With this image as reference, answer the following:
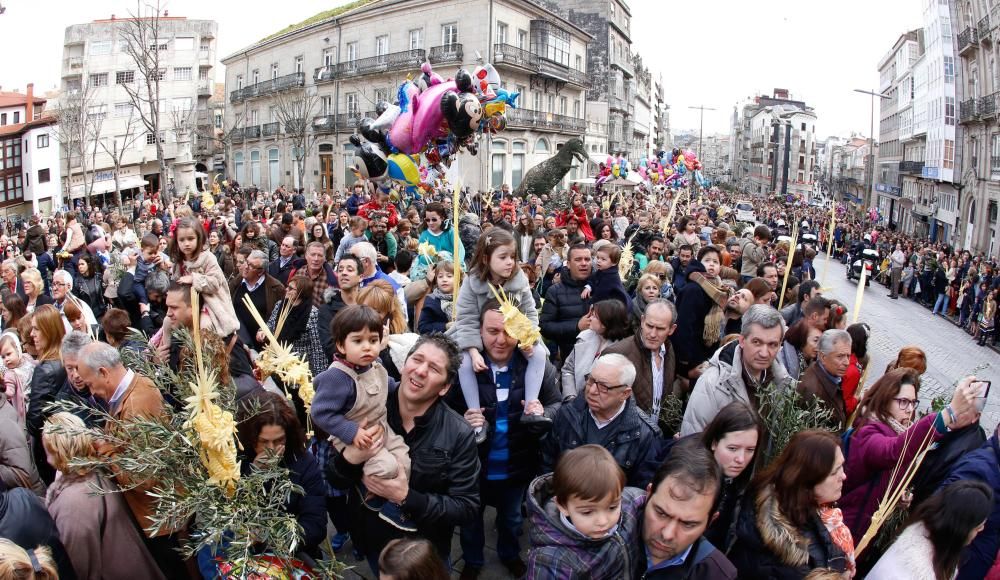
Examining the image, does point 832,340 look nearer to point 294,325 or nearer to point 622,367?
point 622,367

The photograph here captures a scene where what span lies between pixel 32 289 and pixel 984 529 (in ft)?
22.6

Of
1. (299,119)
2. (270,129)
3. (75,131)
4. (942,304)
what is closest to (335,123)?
(299,119)

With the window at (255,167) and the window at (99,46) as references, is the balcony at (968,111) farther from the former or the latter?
the window at (99,46)

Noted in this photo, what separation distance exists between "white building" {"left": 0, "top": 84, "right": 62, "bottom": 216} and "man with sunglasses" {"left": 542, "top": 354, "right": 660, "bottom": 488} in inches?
1653

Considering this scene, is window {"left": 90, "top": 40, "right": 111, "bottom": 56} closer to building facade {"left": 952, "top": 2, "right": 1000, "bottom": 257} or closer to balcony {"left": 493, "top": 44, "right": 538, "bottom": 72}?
balcony {"left": 493, "top": 44, "right": 538, "bottom": 72}

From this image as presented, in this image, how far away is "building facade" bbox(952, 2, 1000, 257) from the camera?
90.6 ft

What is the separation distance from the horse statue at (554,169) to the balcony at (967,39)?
74.8ft

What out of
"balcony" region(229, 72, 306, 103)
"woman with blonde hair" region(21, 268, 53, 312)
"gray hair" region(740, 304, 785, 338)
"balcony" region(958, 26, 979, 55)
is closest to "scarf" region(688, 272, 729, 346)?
"gray hair" region(740, 304, 785, 338)

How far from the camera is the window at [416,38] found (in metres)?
33.9

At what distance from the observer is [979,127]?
29.8 m

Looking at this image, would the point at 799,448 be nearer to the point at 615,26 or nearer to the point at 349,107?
the point at 349,107

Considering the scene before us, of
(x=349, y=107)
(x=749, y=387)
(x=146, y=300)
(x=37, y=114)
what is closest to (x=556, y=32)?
(x=349, y=107)

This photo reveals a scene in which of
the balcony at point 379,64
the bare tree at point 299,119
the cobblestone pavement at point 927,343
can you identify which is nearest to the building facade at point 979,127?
the cobblestone pavement at point 927,343

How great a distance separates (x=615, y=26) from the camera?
49.4 metres
